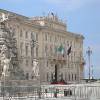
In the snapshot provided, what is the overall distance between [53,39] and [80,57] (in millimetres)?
16189

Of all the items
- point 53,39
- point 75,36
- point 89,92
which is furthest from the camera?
point 75,36

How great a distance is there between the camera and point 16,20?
89.6 m

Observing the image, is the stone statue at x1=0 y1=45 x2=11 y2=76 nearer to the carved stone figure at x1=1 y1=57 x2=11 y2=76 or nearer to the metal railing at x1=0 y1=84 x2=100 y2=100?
the carved stone figure at x1=1 y1=57 x2=11 y2=76

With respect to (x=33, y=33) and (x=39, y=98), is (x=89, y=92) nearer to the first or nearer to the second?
(x=39, y=98)

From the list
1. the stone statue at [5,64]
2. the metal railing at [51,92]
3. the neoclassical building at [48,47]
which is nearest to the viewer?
the metal railing at [51,92]

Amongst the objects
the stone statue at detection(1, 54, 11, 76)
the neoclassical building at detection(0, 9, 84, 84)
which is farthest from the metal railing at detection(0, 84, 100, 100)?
the neoclassical building at detection(0, 9, 84, 84)

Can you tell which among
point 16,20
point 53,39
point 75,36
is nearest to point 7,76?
point 16,20

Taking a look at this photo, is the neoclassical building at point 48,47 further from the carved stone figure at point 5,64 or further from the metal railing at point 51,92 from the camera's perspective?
the metal railing at point 51,92

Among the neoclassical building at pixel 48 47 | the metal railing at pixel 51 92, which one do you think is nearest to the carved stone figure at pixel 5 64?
A: the metal railing at pixel 51 92

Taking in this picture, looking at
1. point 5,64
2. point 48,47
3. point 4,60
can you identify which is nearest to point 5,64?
point 5,64

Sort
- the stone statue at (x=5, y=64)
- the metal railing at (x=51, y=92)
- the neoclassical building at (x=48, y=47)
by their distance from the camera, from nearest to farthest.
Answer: the metal railing at (x=51, y=92)
the stone statue at (x=5, y=64)
the neoclassical building at (x=48, y=47)

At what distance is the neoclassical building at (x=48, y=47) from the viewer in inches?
3639

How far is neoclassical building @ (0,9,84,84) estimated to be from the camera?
303 feet

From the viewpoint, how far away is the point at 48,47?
341 ft
